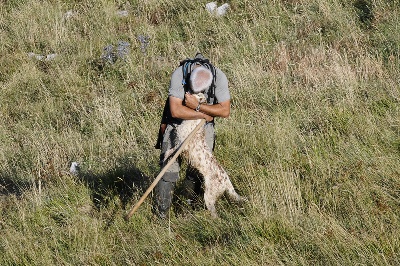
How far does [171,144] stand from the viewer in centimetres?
569

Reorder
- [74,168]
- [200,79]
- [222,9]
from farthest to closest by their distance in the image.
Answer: [222,9] → [74,168] → [200,79]

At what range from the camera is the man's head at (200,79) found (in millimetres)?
5289

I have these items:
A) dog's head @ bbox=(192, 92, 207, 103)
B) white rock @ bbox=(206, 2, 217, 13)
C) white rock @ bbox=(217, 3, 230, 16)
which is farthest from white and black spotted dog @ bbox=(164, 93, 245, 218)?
white rock @ bbox=(206, 2, 217, 13)

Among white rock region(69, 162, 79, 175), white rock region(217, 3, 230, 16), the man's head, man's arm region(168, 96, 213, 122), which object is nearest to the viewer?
the man's head

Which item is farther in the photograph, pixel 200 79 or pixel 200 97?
pixel 200 97

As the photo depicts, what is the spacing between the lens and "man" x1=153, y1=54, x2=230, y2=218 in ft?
17.6

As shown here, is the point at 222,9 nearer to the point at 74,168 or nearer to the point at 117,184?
the point at 74,168

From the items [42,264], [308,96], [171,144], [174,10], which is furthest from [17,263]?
[174,10]

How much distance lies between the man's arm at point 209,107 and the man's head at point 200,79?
8cm

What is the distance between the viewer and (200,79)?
5324 mm

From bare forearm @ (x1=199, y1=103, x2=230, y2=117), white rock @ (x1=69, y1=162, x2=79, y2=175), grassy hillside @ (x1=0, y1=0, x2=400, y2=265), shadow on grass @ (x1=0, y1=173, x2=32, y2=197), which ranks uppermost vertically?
bare forearm @ (x1=199, y1=103, x2=230, y2=117)

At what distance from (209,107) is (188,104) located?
19 cm

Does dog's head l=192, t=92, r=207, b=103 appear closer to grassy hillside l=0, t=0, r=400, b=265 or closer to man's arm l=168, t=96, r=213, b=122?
man's arm l=168, t=96, r=213, b=122

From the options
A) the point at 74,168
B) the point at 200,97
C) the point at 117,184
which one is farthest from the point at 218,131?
the point at 200,97
